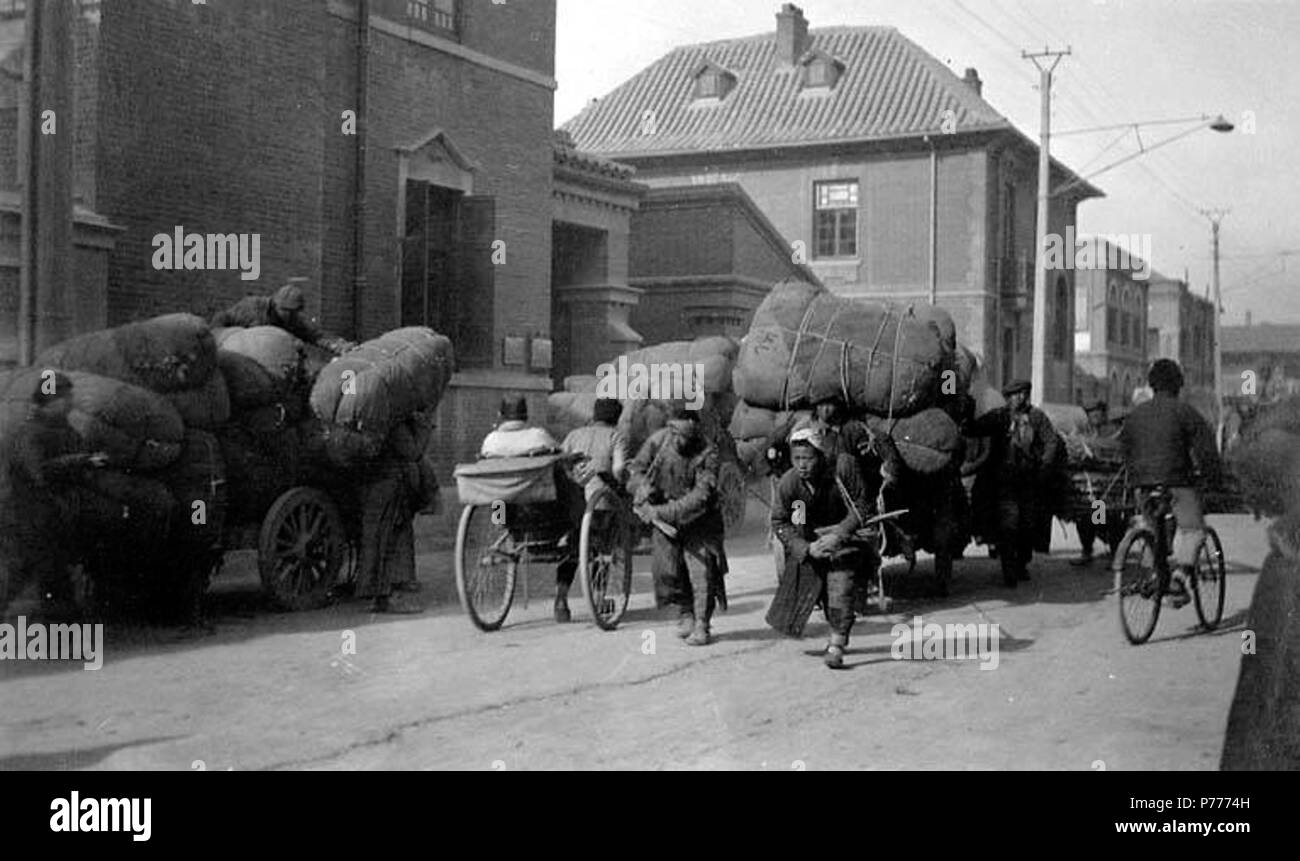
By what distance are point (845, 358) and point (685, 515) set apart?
185 centimetres

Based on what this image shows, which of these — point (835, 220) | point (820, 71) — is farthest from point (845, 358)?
point (835, 220)

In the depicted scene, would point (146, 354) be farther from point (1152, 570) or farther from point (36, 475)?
point (1152, 570)

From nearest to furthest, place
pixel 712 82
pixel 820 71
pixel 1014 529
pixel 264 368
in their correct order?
pixel 264 368
pixel 1014 529
pixel 712 82
pixel 820 71

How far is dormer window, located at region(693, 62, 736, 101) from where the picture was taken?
1188cm

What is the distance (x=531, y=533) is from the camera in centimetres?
906

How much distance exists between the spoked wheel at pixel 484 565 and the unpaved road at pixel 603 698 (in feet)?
0.55

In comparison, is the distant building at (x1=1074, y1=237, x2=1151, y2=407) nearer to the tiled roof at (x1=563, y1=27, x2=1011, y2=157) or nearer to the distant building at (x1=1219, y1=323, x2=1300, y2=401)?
the tiled roof at (x1=563, y1=27, x2=1011, y2=157)

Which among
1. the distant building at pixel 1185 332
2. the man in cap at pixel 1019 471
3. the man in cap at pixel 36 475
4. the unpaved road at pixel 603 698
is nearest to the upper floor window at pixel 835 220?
the man in cap at pixel 1019 471

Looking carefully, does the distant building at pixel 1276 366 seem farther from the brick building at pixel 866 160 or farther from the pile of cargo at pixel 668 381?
the pile of cargo at pixel 668 381

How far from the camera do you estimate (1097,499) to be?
12.4 m

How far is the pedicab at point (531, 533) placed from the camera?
8.66 metres
